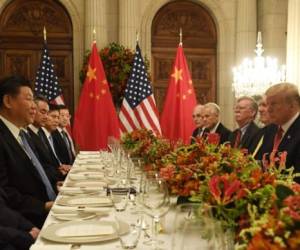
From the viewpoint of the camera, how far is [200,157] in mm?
2410

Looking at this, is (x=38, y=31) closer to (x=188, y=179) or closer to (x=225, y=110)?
(x=225, y=110)

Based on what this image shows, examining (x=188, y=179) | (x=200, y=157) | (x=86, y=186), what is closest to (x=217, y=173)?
(x=188, y=179)

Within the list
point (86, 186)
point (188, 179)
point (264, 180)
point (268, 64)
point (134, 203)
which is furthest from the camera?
point (268, 64)

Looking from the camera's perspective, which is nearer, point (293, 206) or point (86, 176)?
point (293, 206)

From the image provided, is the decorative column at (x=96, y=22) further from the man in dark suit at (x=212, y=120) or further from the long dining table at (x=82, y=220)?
the long dining table at (x=82, y=220)

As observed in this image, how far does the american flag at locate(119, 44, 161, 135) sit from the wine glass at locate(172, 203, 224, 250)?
22.5 ft

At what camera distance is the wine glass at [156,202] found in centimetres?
176

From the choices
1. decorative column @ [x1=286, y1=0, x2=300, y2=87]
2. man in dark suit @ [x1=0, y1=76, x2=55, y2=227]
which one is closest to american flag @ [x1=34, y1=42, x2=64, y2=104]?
decorative column @ [x1=286, y1=0, x2=300, y2=87]

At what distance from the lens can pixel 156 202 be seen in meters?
1.77

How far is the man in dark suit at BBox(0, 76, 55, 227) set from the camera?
10.5ft

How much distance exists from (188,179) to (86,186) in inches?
47.2

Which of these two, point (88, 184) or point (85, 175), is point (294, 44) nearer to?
point (85, 175)

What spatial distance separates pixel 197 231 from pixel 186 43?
8.58 m

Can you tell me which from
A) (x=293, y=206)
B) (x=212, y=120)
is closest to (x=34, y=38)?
(x=212, y=120)
